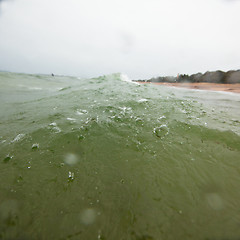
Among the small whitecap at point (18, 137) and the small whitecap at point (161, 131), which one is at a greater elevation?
the small whitecap at point (161, 131)

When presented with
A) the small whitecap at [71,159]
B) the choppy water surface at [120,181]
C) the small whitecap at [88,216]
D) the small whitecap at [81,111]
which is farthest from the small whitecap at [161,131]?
the small whitecap at [81,111]

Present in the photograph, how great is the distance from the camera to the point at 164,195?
5.11 ft

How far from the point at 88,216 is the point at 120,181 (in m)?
0.56

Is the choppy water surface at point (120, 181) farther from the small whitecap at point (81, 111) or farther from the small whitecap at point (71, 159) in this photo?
the small whitecap at point (81, 111)

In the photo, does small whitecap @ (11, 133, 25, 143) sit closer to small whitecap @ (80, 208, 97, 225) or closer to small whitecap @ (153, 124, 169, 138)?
small whitecap @ (80, 208, 97, 225)

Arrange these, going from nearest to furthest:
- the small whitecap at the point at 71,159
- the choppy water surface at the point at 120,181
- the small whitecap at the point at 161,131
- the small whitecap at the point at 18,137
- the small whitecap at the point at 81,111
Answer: the choppy water surface at the point at 120,181, the small whitecap at the point at 71,159, the small whitecap at the point at 18,137, the small whitecap at the point at 161,131, the small whitecap at the point at 81,111

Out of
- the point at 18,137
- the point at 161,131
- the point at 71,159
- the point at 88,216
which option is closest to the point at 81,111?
the point at 18,137

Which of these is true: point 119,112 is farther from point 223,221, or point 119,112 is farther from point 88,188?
point 223,221

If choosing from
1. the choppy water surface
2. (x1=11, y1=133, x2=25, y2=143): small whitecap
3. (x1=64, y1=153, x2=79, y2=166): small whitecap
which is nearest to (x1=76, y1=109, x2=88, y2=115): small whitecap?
the choppy water surface

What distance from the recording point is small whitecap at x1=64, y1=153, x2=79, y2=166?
2.04 metres

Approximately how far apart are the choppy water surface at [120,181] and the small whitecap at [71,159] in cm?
2

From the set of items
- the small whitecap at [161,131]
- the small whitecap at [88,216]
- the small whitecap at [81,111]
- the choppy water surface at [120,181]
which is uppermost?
the small whitecap at [161,131]

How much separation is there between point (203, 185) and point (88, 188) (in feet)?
5.16

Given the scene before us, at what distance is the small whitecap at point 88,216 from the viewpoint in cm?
133
